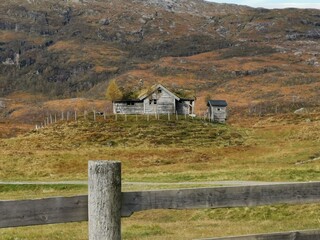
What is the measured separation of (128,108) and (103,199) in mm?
91388

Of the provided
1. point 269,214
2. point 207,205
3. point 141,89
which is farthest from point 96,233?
point 141,89

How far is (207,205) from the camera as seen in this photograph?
6746 mm

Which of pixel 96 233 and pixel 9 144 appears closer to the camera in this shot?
pixel 96 233

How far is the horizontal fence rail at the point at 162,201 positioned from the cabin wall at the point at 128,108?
90022mm

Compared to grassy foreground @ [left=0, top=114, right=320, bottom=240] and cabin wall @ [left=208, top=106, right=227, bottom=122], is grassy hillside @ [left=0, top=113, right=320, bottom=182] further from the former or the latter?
cabin wall @ [left=208, top=106, right=227, bottom=122]

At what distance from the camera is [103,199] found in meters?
6.26

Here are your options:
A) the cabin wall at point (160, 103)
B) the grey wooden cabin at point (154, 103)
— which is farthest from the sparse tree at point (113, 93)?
the cabin wall at point (160, 103)

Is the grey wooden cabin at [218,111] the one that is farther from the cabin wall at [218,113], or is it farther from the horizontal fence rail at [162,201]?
the horizontal fence rail at [162,201]

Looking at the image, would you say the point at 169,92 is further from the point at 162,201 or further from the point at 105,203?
the point at 105,203

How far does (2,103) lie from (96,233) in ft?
657

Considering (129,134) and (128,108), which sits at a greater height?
(128,108)

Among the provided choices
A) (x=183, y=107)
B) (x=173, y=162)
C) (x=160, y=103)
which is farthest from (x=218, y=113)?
(x=173, y=162)

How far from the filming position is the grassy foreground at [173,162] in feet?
53.3

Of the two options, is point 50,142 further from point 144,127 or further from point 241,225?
point 241,225
